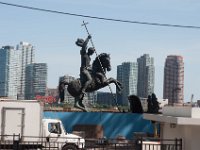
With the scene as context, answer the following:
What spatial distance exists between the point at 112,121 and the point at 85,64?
591cm

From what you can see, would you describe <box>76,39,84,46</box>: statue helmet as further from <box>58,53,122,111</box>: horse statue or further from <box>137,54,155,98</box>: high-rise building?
<box>137,54,155,98</box>: high-rise building

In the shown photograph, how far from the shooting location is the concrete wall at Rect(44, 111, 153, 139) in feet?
132

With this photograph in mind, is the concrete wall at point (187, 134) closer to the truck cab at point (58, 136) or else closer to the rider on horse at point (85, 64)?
the truck cab at point (58, 136)

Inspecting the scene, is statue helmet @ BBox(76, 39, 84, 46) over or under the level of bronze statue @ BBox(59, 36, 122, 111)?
over

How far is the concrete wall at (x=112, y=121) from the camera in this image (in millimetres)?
40344

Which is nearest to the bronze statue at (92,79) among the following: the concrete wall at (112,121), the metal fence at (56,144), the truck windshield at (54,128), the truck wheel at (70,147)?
the concrete wall at (112,121)

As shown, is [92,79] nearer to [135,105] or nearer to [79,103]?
[79,103]

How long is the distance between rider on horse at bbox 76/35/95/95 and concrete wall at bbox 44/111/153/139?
3.50m

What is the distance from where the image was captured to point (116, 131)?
134 ft

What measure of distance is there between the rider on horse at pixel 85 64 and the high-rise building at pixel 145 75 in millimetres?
125663

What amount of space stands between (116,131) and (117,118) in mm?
1142

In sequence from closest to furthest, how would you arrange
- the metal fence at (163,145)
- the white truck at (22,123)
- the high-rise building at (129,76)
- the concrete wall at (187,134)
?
1. the concrete wall at (187,134)
2. the metal fence at (163,145)
3. the white truck at (22,123)
4. the high-rise building at (129,76)

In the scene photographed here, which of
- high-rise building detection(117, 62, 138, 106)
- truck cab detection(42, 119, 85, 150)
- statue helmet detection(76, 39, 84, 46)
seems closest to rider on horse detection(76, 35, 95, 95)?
statue helmet detection(76, 39, 84, 46)

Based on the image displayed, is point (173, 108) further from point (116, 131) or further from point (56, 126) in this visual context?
point (116, 131)
